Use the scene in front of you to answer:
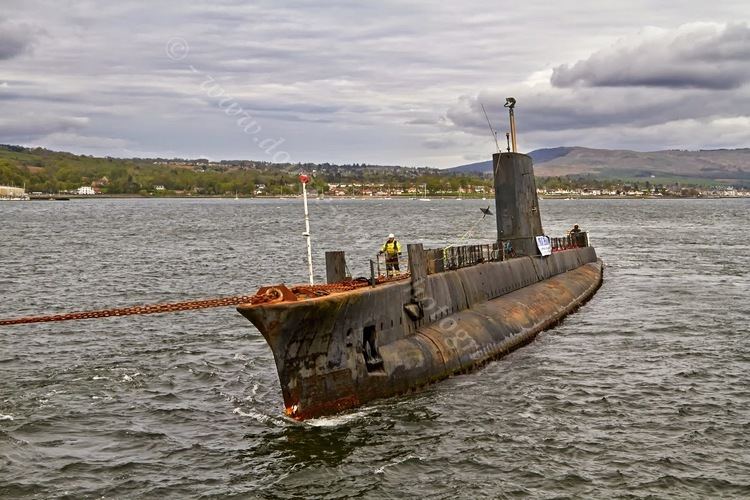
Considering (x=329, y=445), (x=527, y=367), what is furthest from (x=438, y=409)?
(x=527, y=367)

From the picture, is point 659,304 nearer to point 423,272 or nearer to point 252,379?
point 423,272

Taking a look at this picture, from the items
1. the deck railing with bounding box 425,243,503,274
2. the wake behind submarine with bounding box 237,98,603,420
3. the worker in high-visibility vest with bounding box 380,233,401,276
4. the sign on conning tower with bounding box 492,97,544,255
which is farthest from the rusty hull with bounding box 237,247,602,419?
the sign on conning tower with bounding box 492,97,544,255

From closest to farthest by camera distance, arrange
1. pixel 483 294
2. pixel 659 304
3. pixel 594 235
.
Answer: pixel 483 294, pixel 659 304, pixel 594 235

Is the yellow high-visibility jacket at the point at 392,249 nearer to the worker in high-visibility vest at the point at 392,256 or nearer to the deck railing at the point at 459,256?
the worker in high-visibility vest at the point at 392,256

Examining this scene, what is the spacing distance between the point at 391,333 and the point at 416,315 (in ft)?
6.29

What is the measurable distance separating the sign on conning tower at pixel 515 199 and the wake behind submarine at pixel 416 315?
2.0 inches

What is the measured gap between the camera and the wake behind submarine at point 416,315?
19.2m

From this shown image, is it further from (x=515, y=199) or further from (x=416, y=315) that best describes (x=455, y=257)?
(x=515, y=199)

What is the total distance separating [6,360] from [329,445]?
15.1 meters

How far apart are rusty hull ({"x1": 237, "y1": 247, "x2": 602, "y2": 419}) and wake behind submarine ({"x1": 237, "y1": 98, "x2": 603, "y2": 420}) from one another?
0.03 metres

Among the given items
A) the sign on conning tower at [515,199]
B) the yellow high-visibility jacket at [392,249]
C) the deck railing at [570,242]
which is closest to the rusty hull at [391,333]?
the yellow high-visibility jacket at [392,249]

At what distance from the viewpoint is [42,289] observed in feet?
156

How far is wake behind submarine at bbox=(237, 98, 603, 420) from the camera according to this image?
19250mm

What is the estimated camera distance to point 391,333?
74.8 ft
